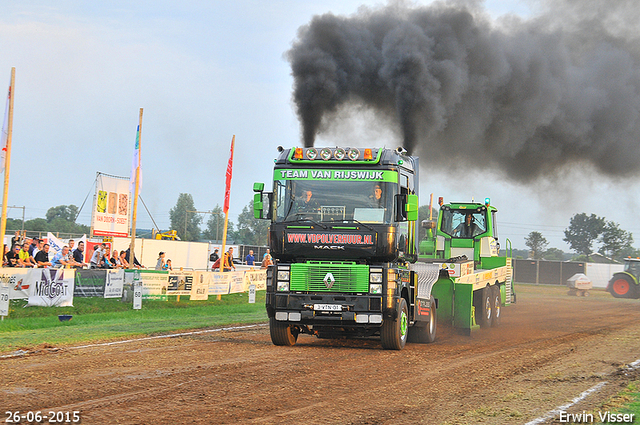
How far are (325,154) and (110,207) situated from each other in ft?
79.1

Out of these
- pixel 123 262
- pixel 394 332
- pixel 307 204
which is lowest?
pixel 394 332

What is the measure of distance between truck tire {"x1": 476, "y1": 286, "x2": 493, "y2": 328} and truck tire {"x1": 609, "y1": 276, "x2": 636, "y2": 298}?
23672 mm

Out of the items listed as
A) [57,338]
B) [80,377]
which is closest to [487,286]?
[57,338]

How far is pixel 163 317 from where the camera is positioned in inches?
753

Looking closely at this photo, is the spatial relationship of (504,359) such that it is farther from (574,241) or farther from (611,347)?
(574,241)

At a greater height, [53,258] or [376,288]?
[53,258]

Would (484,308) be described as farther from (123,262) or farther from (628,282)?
(628,282)

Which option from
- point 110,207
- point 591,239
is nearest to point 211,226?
point 591,239

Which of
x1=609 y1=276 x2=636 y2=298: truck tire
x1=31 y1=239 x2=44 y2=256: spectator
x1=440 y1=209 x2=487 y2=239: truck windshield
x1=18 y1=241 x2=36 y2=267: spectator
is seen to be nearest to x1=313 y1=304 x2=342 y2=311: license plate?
x1=440 y1=209 x2=487 y2=239: truck windshield

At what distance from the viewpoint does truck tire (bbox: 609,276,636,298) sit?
1492 inches

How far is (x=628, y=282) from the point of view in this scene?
38.1 m

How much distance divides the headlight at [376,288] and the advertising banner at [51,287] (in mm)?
10742

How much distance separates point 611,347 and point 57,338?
1139cm

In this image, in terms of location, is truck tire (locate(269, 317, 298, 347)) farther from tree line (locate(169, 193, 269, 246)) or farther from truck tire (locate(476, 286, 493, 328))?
tree line (locate(169, 193, 269, 246))
